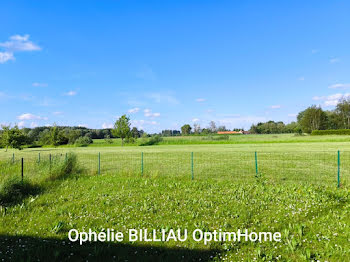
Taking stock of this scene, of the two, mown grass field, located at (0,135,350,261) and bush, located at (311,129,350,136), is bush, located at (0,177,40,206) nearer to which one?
mown grass field, located at (0,135,350,261)

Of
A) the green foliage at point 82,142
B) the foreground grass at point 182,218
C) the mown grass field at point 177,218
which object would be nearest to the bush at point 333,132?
the mown grass field at point 177,218

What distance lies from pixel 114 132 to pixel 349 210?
181 ft

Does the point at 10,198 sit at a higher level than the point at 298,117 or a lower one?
lower

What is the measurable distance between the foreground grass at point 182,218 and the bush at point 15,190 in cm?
63

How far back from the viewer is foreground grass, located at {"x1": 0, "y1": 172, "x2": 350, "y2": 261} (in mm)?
4281

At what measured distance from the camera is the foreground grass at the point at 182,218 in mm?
4281

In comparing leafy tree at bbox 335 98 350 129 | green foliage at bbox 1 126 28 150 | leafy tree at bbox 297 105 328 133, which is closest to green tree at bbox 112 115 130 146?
green foliage at bbox 1 126 28 150

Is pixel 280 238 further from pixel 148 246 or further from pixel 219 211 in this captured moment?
pixel 148 246

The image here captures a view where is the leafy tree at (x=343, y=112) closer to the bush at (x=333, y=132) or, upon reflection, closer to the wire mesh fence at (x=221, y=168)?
the bush at (x=333, y=132)

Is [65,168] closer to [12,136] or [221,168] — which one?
[221,168]

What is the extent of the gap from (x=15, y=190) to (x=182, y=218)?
6349 millimetres

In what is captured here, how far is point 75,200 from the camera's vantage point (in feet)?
25.5

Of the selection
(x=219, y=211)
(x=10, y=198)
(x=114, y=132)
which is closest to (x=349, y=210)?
(x=219, y=211)

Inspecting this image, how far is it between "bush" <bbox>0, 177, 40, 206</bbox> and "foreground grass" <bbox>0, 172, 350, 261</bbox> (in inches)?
24.9
